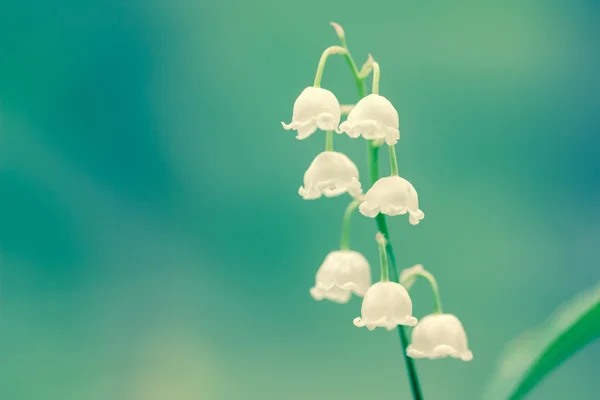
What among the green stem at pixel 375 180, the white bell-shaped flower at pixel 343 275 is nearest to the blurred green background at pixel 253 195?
the white bell-shaped flower at pixel 343 275

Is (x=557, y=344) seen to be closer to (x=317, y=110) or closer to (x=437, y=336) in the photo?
(x=437, y=336)

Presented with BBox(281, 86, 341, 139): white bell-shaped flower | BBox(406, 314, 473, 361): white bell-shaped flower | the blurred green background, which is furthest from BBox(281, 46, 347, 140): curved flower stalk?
the blurred green background

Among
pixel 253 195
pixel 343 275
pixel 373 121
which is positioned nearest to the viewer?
pixel 373 121

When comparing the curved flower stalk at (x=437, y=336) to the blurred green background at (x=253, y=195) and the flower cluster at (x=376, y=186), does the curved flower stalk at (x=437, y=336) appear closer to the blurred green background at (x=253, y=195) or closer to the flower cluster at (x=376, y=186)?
the flower cluster at (x=376, y=186)

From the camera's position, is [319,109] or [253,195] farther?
[253,195]

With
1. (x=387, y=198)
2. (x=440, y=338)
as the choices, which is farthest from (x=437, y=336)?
(x=387, y=198)

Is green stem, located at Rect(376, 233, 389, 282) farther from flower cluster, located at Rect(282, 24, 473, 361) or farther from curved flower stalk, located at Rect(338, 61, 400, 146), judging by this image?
curved flower stalk, located at Rect(338, 61, 400, 146)

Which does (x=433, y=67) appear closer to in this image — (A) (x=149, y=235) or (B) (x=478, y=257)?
(B) (x=478, y=257)
